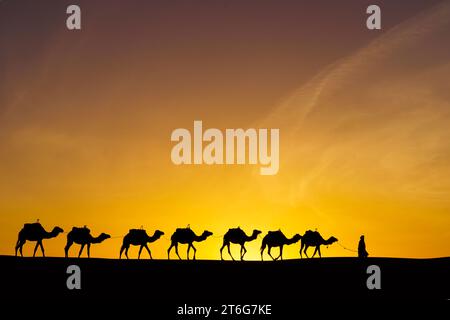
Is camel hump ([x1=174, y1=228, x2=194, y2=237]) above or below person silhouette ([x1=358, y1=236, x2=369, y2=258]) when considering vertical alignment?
above

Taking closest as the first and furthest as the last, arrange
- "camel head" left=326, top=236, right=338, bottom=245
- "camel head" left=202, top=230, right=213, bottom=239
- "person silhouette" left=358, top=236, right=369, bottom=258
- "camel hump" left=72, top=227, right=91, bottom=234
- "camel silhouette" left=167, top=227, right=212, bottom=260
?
"person silhouette" left=358, top=236, right=369, bottom=258 < "camel hump" left=72, top=227, right=91, bottom=234 < "camel silhouette" left=167, top=227, right=212, bottom=260 < "camel head" left=202, top=230, right=213, bottom=239 < "camel head" left=326, top=236, right=338, bottom=245

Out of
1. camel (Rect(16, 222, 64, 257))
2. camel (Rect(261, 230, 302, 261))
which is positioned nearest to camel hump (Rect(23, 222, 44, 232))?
camel (Rect(16, 222, 64, 257))

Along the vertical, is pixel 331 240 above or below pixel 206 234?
below

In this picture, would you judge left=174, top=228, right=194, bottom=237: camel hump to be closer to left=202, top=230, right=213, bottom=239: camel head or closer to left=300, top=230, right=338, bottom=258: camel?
left=202, top=230, right=213, bottom=239: camel head

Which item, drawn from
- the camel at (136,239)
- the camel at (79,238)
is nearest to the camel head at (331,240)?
the camel at (136,239)

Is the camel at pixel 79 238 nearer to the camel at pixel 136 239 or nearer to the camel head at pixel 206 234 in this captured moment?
the camel at pixel 136 239

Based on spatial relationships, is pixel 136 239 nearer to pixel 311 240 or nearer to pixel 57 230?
pixel 57 230

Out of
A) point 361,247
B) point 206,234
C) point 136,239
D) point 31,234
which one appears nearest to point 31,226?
point 31,234

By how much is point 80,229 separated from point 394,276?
13.5m

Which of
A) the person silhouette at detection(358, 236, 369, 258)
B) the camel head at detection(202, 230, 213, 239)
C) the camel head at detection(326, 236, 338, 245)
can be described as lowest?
the person silhouette at detection(358, 236, 369, 258)

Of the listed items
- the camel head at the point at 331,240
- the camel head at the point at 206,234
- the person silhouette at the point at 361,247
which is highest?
the camel head at the point at 206,234

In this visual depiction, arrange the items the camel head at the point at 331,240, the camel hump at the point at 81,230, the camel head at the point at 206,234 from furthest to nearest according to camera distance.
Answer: the camel head at the point at 331,240, the camel head at the point at 206,234, the camel hump at the point at 81,230
